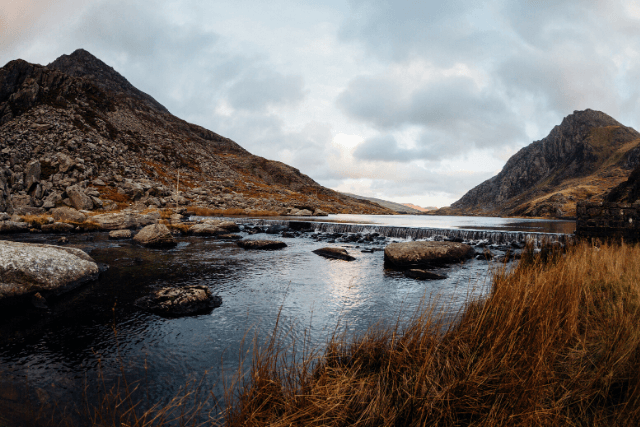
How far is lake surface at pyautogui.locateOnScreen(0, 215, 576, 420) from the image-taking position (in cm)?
495

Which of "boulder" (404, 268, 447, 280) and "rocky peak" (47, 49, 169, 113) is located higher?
"rocky peak" (47, 49, 169, 113)

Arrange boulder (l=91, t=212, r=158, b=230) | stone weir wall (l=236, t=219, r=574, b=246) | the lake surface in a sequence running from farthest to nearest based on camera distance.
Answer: boulder (l=91, t=212, r=158, b=230)
stone weir wall (l=236, t=219, r=574, b=246)
the lake surface

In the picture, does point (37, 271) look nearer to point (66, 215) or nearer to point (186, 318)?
point (186, 318)

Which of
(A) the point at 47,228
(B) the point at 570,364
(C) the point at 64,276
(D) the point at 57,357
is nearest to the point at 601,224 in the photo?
(B) the point at 570,364

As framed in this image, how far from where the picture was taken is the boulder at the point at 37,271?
7422 millimetres

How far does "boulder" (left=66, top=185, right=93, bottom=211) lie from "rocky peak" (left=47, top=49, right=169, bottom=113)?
460ft

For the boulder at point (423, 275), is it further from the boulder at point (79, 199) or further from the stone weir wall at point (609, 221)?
the boulder at point (79, 199)

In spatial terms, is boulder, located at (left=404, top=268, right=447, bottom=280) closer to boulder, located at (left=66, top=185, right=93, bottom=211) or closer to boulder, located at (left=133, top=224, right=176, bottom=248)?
boulder, located at (left=133, top=224, right=176, bottom=248)

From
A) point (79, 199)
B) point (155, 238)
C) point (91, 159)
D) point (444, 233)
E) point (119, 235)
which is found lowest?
point (119, 235)

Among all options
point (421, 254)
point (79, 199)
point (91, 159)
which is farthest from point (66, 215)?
point (91, 159)

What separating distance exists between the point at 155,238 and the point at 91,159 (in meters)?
52.8

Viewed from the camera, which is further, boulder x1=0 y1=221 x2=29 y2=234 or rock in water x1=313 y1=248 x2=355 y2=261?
boulder x1=0 y1=221 x2=29 y2=234

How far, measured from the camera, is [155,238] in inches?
711

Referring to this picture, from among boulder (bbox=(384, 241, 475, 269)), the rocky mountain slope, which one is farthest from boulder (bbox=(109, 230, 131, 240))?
boulder (bbox=(384, 241, 475, 269))
